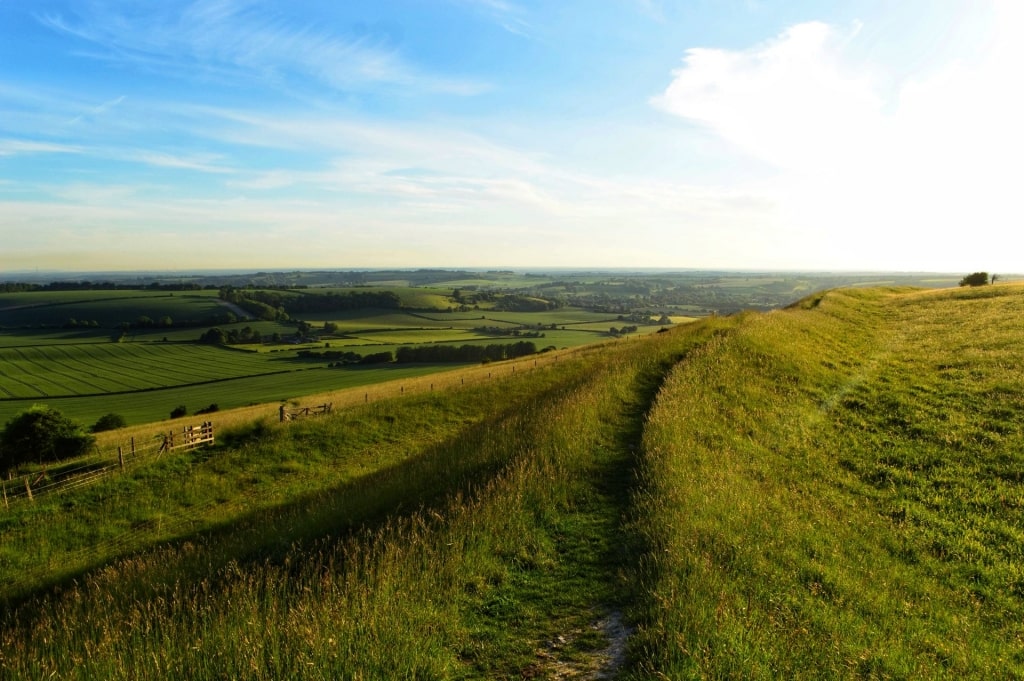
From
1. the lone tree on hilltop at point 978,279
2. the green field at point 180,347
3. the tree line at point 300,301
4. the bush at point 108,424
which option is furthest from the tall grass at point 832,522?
the tree line at point 300,301

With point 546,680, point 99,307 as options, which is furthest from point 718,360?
point 99,307

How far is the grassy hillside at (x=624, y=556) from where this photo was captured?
5.23 metres

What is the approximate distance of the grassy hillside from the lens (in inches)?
206

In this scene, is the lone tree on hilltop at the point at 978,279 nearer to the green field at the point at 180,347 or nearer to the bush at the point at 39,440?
the green field at the point at 180,347

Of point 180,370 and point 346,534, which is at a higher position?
point 346,534

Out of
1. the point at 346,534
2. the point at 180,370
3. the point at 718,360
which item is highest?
the point at 718,360

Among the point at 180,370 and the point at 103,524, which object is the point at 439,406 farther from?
the point at 180,370

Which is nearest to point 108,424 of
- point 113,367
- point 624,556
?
point 113,367

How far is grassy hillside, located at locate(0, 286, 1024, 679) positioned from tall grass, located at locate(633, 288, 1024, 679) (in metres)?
0.04

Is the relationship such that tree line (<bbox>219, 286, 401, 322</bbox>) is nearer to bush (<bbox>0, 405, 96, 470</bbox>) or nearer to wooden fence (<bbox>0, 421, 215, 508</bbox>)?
bush (<bbox>0, 405, 96, 470</bbox>)

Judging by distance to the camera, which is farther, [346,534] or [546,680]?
[346,534]

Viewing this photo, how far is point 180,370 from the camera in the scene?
88.8m

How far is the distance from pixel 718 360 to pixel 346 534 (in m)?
14.8

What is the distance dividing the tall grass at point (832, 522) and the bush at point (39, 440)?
1394 inches
